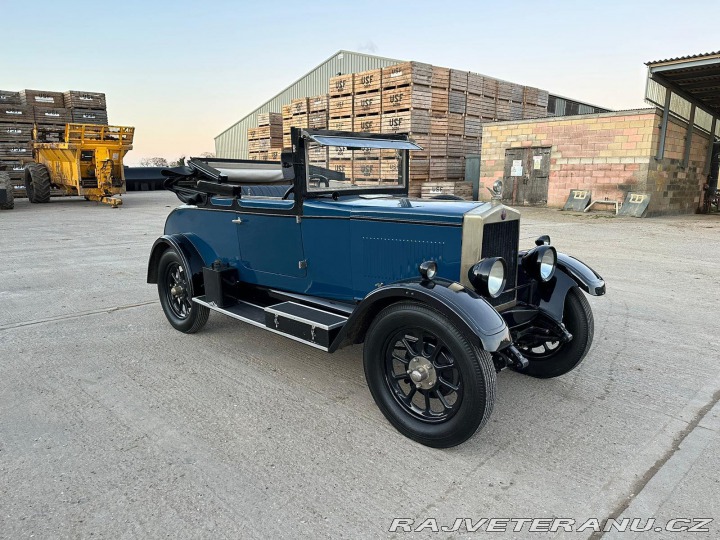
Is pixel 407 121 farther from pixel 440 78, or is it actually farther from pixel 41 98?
pixel 41 98

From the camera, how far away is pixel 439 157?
17203mm

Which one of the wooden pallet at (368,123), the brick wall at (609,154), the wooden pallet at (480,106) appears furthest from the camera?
the wooden pallet at (480,106)

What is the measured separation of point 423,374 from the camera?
2.63 metres

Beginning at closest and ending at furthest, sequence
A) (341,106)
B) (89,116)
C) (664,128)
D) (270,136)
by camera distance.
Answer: (664,128), (341,106), (89,116), (270,136)

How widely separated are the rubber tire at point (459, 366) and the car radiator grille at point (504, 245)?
682mm

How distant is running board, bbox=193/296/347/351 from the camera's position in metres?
3.01

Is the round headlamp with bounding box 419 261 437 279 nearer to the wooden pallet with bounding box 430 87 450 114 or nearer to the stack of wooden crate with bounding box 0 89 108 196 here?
the wooden pallet with bounding box 430 87 450 114

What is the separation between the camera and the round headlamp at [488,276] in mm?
2713

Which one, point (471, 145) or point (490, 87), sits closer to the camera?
point (471, 145)

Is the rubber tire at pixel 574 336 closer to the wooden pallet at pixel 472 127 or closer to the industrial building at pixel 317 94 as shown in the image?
the wooden pallet at pixel 472 127

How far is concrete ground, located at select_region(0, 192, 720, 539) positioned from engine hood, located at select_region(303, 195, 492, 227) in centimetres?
117

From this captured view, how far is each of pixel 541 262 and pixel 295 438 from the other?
1.97m

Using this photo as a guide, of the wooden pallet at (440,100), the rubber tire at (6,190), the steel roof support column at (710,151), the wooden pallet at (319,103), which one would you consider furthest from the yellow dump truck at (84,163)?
the steel roof support column at (710,151)

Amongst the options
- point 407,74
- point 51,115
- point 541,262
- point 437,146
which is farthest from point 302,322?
point 51,115
